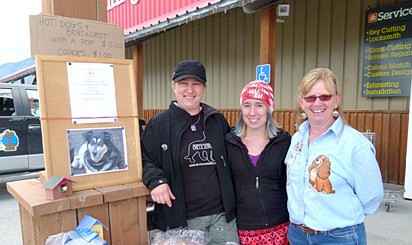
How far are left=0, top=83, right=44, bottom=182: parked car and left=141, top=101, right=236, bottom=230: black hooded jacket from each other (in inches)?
164

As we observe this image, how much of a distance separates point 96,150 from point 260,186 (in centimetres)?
95

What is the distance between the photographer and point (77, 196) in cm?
154

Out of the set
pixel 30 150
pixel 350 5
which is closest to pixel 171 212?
pixel 30 150

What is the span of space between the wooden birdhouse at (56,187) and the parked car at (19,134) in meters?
4.22

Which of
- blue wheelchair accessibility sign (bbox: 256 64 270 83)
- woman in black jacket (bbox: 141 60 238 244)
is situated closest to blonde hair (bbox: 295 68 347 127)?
woman in black jacket (bbox: 141 60 238 244)

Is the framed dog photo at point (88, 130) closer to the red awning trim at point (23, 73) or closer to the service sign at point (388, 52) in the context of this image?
the service sign at point (388, 52)

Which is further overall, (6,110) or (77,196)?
(6,110)

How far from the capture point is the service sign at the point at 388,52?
4832 millimetres

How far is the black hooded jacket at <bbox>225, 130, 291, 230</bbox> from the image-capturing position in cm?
190

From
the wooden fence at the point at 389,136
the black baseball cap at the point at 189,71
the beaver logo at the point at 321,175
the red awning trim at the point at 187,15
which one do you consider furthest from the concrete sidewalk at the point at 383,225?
the red awning trim at the point at 187,15

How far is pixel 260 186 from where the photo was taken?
1912mm

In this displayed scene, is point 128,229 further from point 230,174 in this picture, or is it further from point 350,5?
point 350,5

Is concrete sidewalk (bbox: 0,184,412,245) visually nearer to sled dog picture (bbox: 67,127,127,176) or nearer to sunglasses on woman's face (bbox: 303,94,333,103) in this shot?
sunglasses on woman's face (bbox: 303,94,333,103)

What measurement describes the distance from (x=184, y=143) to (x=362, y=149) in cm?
93
